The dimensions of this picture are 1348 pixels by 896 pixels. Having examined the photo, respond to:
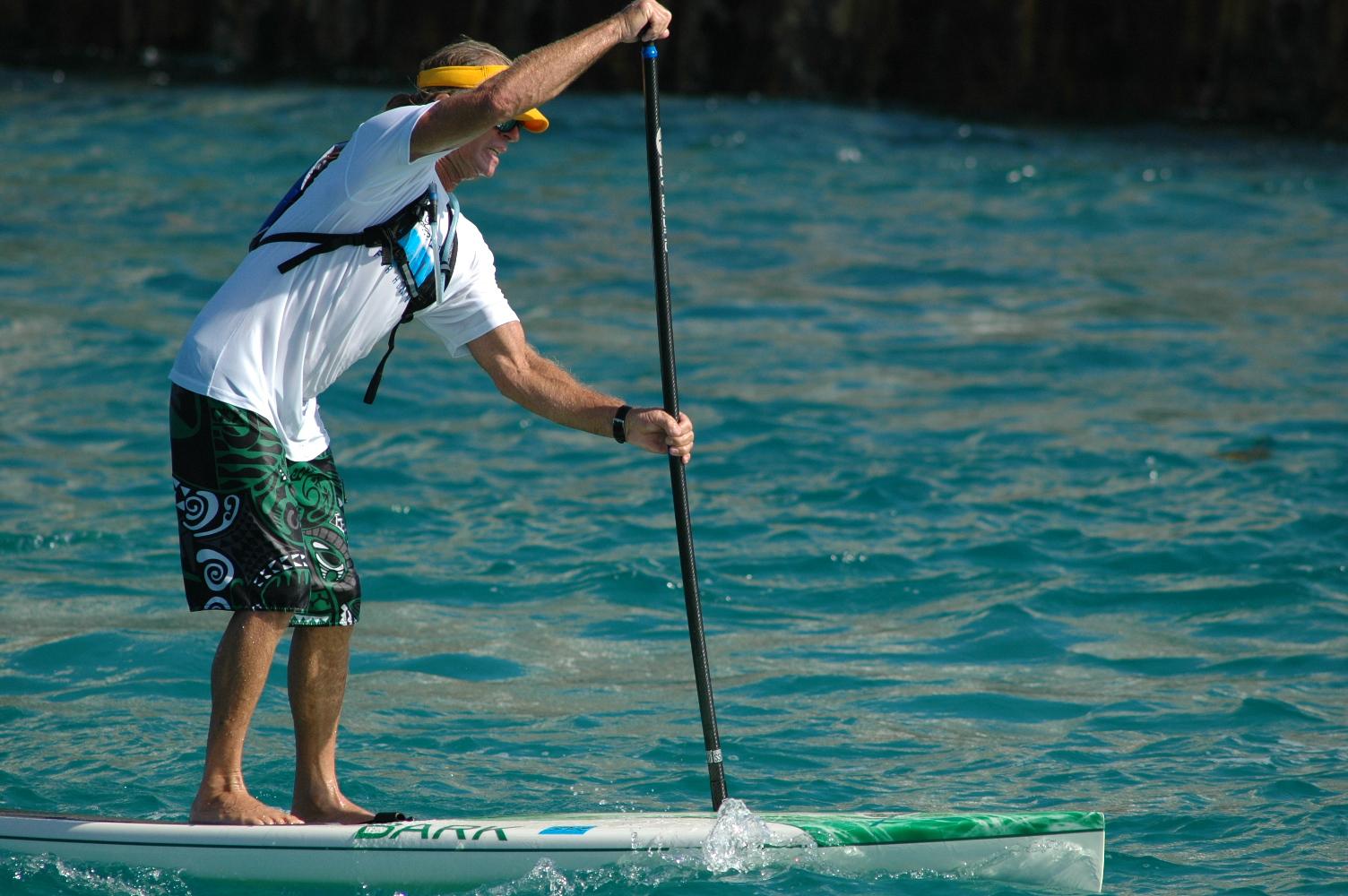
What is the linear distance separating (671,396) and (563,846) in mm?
1185

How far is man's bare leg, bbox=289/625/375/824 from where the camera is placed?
14.8ft

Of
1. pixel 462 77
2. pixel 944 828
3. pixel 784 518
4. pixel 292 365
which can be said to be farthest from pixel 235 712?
pixel 784 518

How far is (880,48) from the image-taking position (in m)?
18.2

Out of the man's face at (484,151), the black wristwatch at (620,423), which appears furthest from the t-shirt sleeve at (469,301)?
the black wristwatch at (620,423)

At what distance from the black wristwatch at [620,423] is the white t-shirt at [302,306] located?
2.29 ft

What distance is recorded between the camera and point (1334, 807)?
Result: 505 centimetres

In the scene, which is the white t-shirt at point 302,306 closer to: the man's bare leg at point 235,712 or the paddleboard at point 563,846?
the man's bare leg at point 235,712

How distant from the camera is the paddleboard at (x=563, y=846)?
4332mm

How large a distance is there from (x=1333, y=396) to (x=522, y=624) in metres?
5.56

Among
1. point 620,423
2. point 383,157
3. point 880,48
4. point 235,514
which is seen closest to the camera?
point 383,157

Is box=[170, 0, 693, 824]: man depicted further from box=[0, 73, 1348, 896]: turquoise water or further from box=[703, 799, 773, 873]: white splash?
box=[703, 799, 773, 873]: white splash

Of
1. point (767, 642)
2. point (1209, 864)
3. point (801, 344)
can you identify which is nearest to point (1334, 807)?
point (1209, 864)

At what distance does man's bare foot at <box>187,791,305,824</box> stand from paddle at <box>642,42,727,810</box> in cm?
110

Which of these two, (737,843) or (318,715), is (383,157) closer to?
(318,715)
